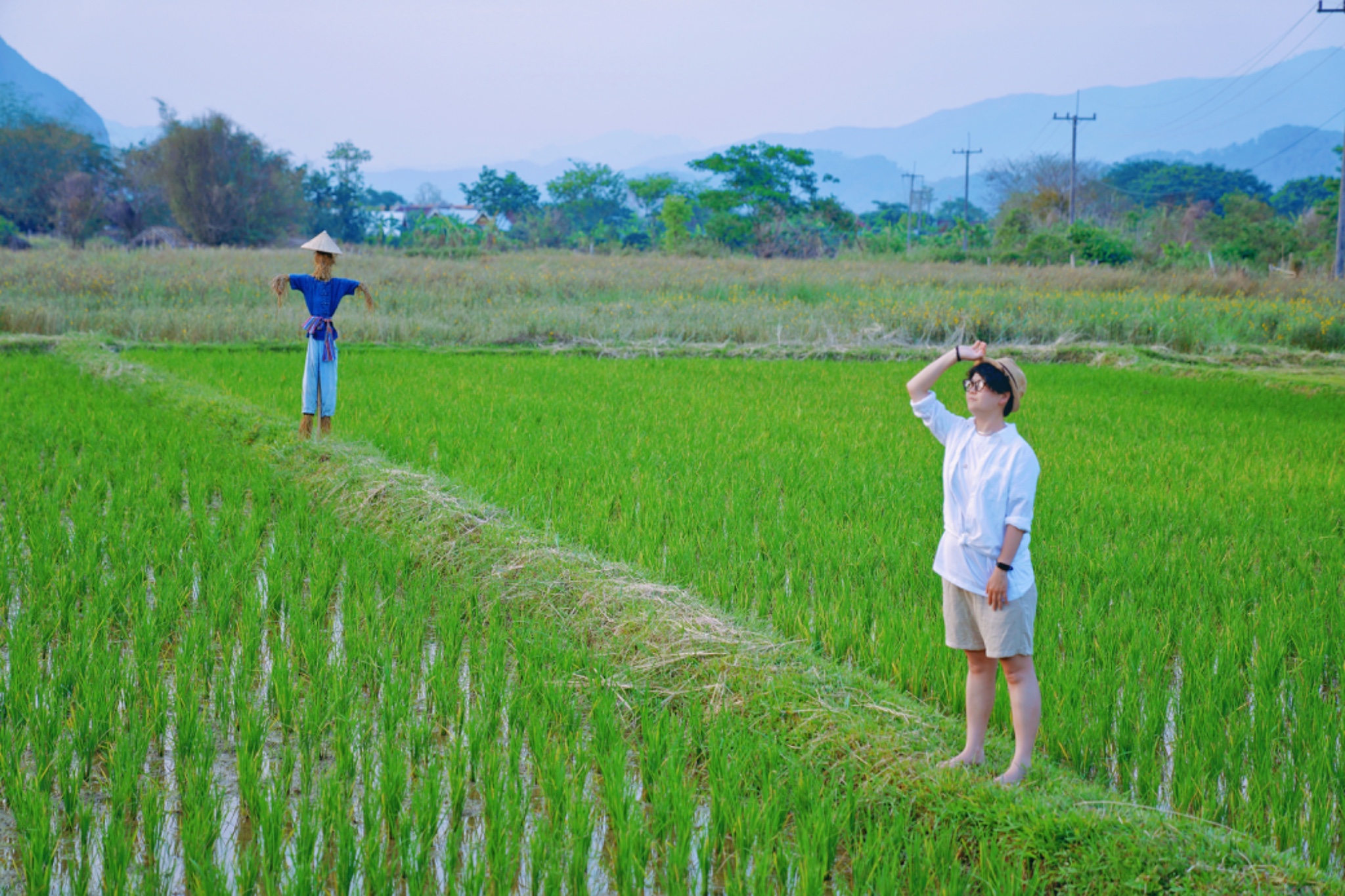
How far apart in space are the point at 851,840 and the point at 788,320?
44.8 ft

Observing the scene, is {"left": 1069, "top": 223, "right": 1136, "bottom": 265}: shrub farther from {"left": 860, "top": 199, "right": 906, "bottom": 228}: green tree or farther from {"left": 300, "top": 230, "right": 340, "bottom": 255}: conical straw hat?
{"left": 300, "top": 230, "right": 340, "bottom": 255}: conical straw hat

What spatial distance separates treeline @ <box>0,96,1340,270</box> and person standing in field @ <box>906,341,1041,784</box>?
1085 inches

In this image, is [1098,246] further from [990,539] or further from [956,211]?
[956,211]

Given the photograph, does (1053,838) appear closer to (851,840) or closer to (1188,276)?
(851,840)

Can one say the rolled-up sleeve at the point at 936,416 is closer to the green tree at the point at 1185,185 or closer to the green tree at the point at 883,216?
the green tree at the point at 883,216

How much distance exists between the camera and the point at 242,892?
1.90 m

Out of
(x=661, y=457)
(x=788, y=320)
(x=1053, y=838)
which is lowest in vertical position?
(x=1053, y=838)

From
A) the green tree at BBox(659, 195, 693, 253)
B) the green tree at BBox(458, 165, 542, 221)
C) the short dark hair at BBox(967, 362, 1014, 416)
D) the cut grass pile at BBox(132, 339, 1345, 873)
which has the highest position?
the green tree at BBox(458, 165, 542, 221)

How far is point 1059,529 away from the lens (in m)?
4.60

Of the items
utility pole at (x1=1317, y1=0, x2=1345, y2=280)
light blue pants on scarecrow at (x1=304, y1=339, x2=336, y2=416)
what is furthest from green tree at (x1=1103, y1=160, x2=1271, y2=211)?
light blue pants on scarecrow at (x1=304, y1=339, x2=336, y2=416)

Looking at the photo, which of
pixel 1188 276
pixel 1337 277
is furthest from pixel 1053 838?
pixel 1337 277

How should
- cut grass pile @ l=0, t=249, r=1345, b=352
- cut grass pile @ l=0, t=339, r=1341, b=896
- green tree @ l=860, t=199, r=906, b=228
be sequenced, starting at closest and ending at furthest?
1. cut grass pile @ l=0, t=339, r=1341, b=896
2. cut grass pile @ l=0, t=249, r=1345, b=352
3. green tree @ l=860, t=199, r=906, b=228

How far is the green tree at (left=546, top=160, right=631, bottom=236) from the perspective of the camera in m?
52.6

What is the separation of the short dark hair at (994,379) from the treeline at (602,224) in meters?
27.6
